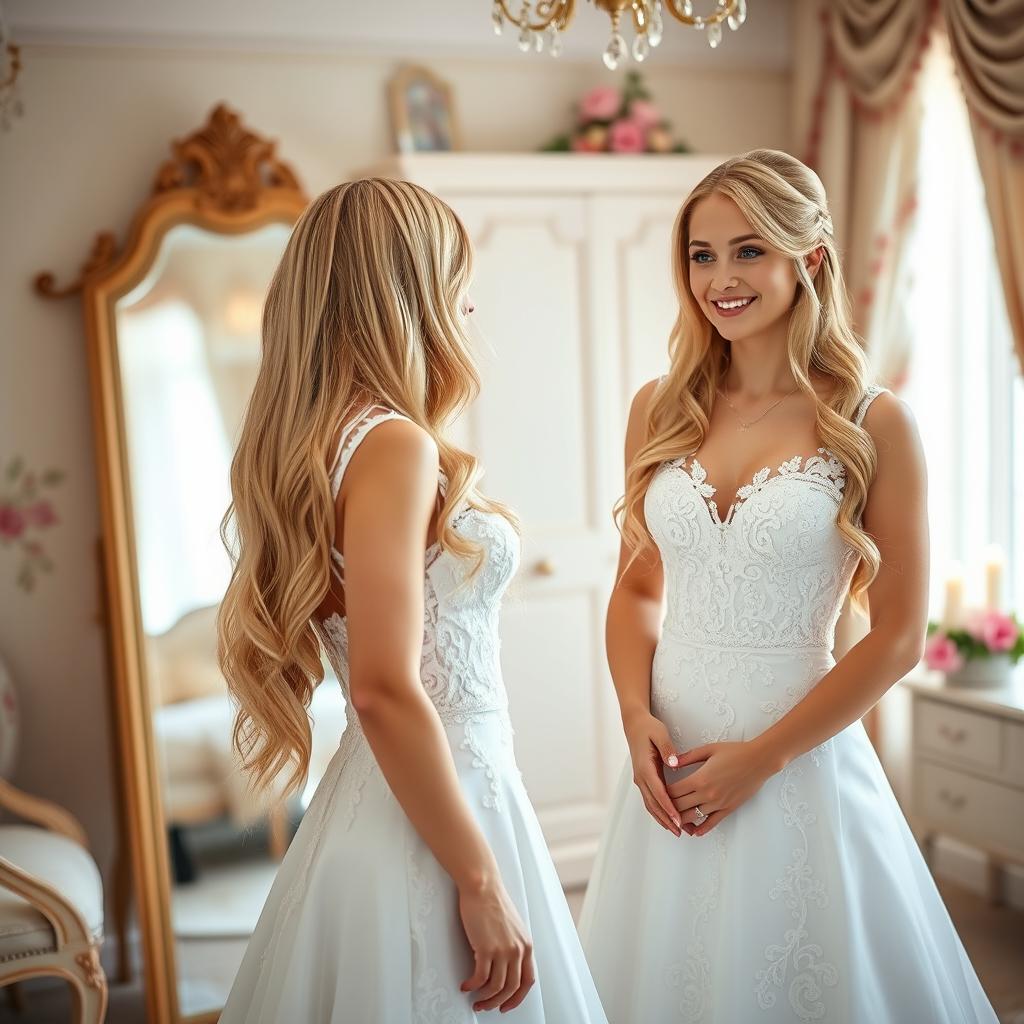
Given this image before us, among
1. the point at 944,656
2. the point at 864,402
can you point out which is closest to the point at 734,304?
the point at 864,402

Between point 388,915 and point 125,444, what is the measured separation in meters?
2.11

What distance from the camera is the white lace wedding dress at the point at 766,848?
175 cm

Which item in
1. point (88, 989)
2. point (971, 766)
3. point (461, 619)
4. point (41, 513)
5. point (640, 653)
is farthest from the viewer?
point (41, 513)

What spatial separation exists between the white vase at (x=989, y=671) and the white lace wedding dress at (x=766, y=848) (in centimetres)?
141

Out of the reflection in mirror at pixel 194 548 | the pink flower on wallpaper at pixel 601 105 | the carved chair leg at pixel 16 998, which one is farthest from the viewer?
the pink flower on wallpaper at pixel 601 105

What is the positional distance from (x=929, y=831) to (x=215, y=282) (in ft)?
8.37

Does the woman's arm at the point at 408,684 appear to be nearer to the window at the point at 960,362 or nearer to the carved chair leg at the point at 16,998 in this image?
the carved chair leg at the point at 16,998

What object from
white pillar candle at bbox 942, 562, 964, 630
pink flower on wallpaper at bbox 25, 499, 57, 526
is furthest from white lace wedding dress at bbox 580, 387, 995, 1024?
pink flower on wallpaper at bbox 25, 499, 57, 526

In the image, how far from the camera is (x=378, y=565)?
1333mm

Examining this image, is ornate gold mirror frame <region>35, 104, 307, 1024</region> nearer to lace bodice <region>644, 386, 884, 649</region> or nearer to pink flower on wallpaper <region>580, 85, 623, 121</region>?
pink flower on wallpaper <region>580, 85, 623, 121</region>

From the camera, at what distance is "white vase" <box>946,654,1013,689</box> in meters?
3.16

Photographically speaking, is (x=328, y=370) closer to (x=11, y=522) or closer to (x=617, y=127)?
(x=11, y=522)

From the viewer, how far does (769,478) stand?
1.88 meters

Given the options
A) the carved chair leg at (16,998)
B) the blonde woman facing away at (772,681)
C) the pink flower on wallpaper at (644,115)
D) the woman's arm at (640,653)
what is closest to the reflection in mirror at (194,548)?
the carved chair leg at (16,998)
